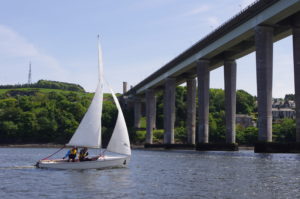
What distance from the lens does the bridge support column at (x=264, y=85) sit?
221ft

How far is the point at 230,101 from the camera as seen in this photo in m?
94.3

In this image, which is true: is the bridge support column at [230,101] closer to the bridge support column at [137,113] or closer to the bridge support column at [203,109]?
the bridge support column at [203,109]

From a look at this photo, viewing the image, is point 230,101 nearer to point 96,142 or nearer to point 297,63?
point 297,63

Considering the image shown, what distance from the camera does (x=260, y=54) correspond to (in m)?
67.9

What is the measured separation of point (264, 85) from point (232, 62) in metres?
30.8

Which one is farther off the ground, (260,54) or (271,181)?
(260,54)

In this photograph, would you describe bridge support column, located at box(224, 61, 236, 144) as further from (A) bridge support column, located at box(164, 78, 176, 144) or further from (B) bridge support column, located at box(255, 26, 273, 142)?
(A) bridge support column, located at box(164, 78, 176, 144)

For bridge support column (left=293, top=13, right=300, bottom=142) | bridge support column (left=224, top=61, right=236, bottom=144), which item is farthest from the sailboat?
bridge support column (left=224, top=61, right=236, bottom=144)

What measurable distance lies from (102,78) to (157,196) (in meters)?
23.6

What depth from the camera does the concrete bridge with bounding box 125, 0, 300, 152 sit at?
221 ft

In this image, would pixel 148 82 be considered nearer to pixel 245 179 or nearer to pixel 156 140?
pixel 156 140

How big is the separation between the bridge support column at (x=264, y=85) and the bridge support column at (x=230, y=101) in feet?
84.3

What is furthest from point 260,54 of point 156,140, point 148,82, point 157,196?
point 156,140

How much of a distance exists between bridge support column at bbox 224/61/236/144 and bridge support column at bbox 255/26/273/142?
25685mm
